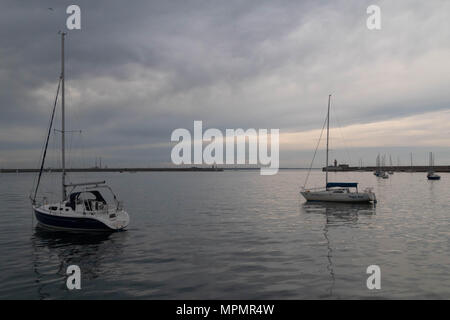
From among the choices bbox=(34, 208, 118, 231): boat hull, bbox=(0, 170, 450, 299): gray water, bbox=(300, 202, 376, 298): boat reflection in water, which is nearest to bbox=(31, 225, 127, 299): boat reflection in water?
bbox=(0, 170, 450, 299): gray water

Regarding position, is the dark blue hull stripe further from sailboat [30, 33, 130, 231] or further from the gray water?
the gray water

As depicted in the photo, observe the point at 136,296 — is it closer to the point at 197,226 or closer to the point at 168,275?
the point at 168,275

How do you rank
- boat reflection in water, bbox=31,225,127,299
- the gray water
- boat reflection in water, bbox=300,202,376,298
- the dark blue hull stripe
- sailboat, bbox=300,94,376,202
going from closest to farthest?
the gray water < boat reflection in water, bbox=31,225,127,299 < boat reflection in water, bbox=300,202,376,298 < the dark blue hull stripe < sailboat, bbox=300,94,376,202

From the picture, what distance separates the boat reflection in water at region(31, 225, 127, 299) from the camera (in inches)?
Result: 623

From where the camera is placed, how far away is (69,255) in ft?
68.2

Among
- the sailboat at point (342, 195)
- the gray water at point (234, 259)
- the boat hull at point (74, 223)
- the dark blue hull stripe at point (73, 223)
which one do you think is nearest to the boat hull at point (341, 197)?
the sailboat at point (342, 195)

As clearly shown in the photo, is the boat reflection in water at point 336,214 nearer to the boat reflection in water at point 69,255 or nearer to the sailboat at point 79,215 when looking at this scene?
the boat reflection in water at point 69,255

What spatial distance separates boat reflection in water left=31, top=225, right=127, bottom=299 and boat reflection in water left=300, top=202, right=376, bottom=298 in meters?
12.9

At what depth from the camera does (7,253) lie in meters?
21.3

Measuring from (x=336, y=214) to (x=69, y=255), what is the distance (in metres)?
30.0

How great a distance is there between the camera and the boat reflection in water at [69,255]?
15828 mm

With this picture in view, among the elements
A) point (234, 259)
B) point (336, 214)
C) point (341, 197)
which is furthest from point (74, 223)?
point (341, 197)

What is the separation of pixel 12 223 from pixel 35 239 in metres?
10.5
